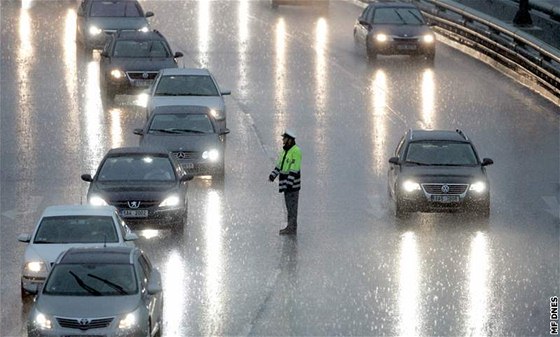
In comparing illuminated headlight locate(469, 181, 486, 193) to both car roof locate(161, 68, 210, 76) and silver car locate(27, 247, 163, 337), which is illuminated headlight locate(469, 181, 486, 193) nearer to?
silver car locate(27, 247, 163, 337)

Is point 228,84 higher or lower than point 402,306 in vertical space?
lower

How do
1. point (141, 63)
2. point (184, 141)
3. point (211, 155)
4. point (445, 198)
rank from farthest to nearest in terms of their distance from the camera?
point (141, 63) → point (184, 141) → point (211, 155) → point (445, 198)

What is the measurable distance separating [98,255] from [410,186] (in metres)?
9.93

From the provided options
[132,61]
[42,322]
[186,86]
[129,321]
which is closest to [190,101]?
[186,86]

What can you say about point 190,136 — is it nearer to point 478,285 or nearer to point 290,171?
point 290,171

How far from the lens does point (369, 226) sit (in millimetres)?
28562

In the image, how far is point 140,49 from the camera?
43906 millimetres

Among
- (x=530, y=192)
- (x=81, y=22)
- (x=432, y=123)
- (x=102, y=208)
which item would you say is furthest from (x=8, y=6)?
(x=102, y=208)

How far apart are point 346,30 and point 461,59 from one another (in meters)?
7.66

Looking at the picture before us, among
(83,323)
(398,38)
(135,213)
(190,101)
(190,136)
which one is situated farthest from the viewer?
(398,38)

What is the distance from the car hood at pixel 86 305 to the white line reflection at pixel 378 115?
572 inches

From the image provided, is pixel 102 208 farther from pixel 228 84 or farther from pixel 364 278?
pixel 228 84

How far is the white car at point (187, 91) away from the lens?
123 ft

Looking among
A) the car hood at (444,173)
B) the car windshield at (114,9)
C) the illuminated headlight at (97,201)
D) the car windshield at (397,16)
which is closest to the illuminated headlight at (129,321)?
the illuminated headlight at (97,201)
